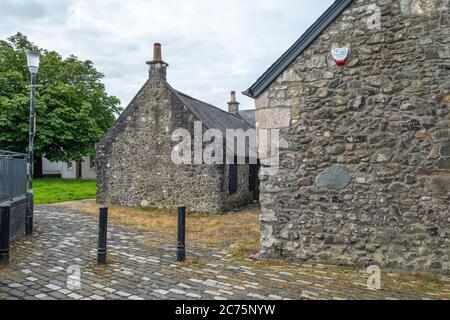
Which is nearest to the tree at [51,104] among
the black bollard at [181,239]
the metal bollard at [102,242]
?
the metal bollard at [102,242]

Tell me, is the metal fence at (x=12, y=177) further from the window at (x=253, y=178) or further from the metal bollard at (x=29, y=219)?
the window at (x=253, y=178)

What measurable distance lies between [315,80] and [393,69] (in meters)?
1.28

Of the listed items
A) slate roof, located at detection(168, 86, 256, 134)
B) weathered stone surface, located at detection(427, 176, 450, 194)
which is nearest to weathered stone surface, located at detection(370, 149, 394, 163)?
weathered stone surface, located at detection(427, 176, 450, 194)

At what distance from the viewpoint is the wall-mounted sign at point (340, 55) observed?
611 centimetres

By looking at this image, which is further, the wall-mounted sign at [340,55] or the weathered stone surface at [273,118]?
the weathered stone surface at [273,118]

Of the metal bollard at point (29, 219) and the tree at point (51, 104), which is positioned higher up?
the tree at point (51, 104)

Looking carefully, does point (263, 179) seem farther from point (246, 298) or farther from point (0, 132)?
point (0, 132)

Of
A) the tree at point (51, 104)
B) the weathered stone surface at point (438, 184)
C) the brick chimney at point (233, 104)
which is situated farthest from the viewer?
the brick chimney at point (233, 104)

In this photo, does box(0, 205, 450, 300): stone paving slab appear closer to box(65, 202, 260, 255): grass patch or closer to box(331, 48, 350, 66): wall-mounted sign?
box(65, 202, 260, 255): grass patch

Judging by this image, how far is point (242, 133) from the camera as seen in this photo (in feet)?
→ 60.2

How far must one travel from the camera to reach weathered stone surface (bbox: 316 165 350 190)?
20.1 ft

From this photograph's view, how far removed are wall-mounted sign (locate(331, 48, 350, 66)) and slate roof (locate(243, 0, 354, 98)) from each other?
482mm

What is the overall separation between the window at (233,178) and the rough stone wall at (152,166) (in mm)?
972

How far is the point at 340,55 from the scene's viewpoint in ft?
20.1
